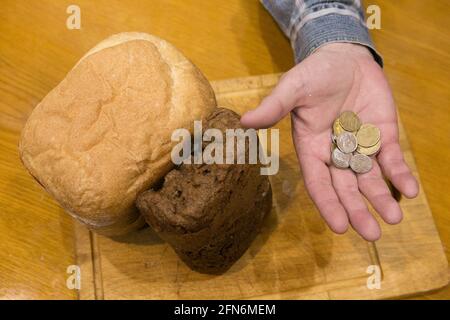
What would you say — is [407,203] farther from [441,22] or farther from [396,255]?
[441,22]

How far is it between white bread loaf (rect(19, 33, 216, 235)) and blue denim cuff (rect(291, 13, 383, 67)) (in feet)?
1.47

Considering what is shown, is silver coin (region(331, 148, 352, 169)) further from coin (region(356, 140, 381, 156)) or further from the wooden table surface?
the wooden table surface

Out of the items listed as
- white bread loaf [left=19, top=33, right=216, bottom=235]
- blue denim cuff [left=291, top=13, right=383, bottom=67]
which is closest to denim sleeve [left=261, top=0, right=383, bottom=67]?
blue denim cuff [left=291, top=13, right=383, bottom=67]

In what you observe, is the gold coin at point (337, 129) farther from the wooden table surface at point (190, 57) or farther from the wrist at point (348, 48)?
the wooden table surface at point (190, 57)

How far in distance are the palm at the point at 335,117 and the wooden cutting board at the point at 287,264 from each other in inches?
9.9

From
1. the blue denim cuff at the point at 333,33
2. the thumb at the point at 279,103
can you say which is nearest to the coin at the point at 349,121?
the thumb at the point at 279,103

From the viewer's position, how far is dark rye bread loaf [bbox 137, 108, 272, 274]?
946 millimetres

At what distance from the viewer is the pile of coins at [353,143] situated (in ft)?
3.61

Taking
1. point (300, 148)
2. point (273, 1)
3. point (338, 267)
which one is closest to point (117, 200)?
point (300, 148)

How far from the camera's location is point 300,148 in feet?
3.81

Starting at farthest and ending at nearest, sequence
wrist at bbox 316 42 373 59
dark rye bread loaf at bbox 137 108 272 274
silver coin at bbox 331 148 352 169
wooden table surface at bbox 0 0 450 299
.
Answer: wooden table surface at bbox 0 0 450 299 < wrist at bbox 316 42 373 59 < silver coin at bbox 331 148 352 169 < dark rye bread loaf at bbox 137 108 272 274

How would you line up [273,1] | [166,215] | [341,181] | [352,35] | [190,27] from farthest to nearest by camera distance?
[190,27] < [273,1] < [352,35] < [341,181] < [166,215]

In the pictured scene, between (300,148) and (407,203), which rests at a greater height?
(300,148)

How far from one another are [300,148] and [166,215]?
1.37 ft
